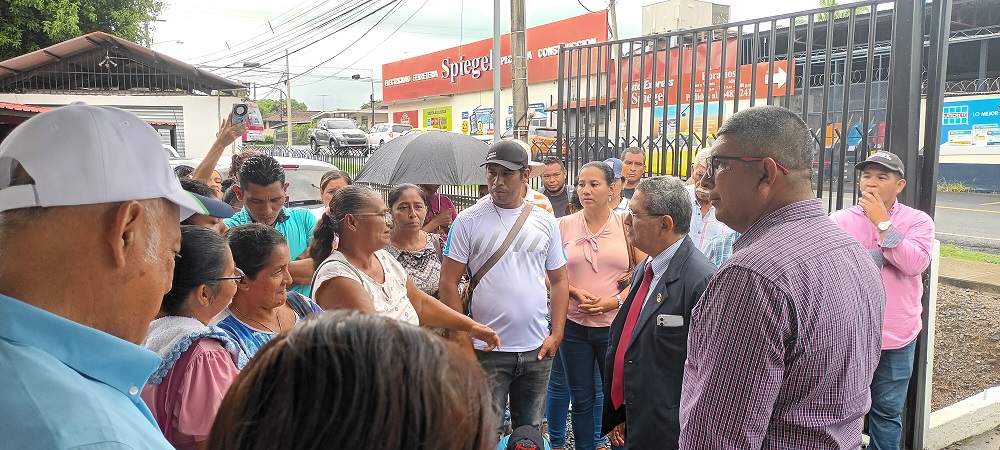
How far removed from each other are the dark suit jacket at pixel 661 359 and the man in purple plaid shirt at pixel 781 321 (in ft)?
2.56

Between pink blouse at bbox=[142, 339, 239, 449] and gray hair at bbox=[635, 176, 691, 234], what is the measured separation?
→ 2.10m

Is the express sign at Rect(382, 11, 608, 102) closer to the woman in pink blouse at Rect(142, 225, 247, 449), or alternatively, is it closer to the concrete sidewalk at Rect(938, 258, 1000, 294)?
the concrete sidewalk at Rect(938, 258, 1000, 294)

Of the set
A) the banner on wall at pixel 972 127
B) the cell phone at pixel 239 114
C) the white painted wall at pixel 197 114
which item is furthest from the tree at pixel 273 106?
the cell phone at pixel 239 114

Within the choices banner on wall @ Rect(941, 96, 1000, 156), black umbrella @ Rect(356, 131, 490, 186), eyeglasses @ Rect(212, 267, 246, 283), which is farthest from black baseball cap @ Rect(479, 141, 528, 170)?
banner on wall @ Rect(941, 96, 1000, 156)

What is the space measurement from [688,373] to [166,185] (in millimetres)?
→ 1656

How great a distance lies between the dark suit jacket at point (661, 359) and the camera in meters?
2.93

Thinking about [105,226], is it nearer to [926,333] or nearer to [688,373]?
[688,373]

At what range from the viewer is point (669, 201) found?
10.8ft

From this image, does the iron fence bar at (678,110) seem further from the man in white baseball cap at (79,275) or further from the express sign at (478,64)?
the express sign at (478,64)

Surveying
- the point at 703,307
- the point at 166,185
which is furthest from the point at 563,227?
the point at 166,185

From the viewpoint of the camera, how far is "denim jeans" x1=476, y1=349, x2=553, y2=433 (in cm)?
389

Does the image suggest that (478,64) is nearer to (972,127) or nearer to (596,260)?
(972,127)

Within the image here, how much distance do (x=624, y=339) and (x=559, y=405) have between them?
1.49m

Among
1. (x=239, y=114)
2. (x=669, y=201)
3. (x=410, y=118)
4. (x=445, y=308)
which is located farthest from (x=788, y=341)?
(x=410, y=118)
